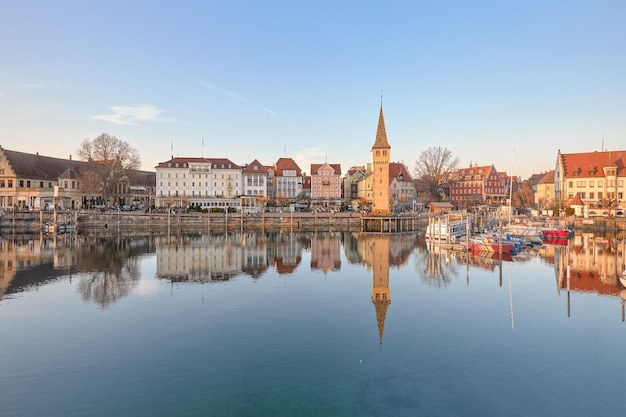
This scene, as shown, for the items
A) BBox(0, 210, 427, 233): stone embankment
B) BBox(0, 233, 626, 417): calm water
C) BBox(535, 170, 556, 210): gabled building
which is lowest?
BBox(0, 233, 626, 417): calm water

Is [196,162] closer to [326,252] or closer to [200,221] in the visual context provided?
[200,221]

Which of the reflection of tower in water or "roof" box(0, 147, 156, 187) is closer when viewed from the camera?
the reflection of tower in water

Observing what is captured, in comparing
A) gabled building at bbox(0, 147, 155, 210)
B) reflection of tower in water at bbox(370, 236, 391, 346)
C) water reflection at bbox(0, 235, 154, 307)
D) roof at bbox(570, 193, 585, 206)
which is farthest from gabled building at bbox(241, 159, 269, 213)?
roof at bbox(570, 193, 585, 206)

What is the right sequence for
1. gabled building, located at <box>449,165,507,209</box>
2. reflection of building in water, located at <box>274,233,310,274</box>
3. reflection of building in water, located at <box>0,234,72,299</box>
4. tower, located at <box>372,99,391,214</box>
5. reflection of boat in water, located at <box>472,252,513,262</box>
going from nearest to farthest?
reflection of building in water, located at <box>0,234,72,299</box>
reflection of building in water, located at <box>274,233,310,274</box>
reflection of boat in water, located at <box>472,252,513,262</box>
tower, located at <box>372,99,391,214</box>
gabled building, located at <box>449,165,507,209</box>

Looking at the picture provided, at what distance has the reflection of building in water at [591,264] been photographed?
931 inches

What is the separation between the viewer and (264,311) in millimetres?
18219

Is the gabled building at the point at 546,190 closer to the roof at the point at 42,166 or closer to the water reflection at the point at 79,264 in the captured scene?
Answer: the water reflection at the point at 79,264

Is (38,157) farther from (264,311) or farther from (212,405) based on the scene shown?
(212,405)

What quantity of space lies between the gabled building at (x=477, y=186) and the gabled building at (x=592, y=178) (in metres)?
22.0

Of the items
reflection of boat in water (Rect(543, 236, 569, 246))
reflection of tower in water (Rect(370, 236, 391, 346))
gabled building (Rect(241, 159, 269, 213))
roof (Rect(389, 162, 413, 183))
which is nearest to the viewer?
reflection of tower in water (Rect(370, 236, 391, 346))

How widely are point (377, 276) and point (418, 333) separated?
12140 millimetres

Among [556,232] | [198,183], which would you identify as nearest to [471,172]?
[556,232]

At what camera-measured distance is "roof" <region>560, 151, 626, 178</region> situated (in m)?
69.9

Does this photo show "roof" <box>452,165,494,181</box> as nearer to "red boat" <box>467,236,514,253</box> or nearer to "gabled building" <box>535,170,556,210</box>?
"gabled building" <box>535,170,556,210</box>
